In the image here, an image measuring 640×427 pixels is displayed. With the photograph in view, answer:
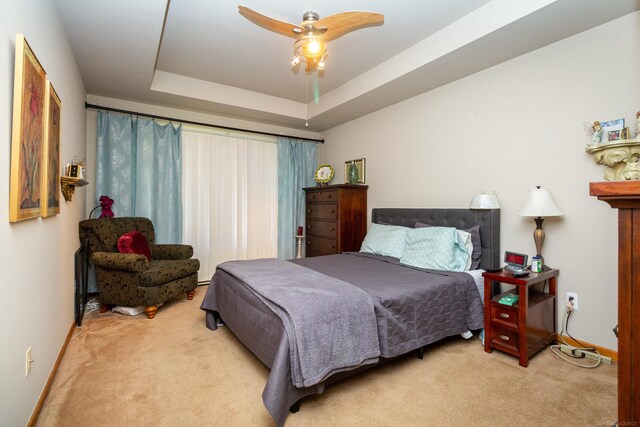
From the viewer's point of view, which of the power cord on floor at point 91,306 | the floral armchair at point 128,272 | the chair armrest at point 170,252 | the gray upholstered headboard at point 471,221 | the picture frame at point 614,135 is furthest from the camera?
the chair armrest at point 170,252

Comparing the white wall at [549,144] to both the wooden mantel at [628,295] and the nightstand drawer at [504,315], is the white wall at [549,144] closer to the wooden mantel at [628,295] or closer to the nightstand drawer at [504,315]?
the nightstand drawer at [504,315]

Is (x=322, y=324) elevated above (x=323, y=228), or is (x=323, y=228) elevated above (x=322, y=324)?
(x=323, y=228)

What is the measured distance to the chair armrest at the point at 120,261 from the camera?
115 inches

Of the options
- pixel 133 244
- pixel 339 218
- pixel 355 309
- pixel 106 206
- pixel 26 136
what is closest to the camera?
pixel 26 136

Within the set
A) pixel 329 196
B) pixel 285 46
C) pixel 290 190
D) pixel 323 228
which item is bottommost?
pixel 323 228

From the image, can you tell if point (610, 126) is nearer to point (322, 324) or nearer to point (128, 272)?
point (322, 324)

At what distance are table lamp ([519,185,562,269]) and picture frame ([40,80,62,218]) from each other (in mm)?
3259

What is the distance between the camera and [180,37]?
2898 millimetres

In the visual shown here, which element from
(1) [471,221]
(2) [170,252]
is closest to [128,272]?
(2) [170,252]

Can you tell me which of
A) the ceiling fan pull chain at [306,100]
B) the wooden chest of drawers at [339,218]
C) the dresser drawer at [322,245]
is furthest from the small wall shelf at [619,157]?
the ceiling fan pull chain at [306,100]

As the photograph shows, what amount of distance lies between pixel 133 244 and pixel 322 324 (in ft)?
8.44

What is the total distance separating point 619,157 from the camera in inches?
82.1

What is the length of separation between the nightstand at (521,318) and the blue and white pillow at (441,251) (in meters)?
0.36

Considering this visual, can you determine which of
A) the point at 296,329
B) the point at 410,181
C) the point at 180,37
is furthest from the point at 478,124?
the point at 180,37
